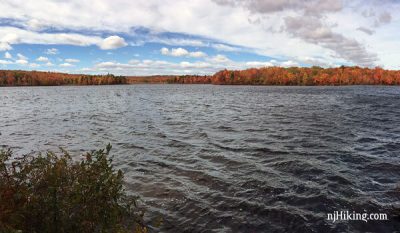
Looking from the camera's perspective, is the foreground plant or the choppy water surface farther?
the choppy water surface

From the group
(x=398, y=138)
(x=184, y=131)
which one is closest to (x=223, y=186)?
(x=184, y=131)

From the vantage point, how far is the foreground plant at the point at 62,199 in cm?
748

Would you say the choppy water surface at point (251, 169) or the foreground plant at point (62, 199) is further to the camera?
the choppy water surface at point (251, 169)

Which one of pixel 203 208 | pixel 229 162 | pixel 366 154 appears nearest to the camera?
pixel 203 208

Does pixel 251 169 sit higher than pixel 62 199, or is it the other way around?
pixel 62 199

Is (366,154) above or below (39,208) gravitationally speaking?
below

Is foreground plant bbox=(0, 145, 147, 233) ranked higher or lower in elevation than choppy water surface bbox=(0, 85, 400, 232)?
higher

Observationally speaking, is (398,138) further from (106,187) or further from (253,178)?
(106,187)

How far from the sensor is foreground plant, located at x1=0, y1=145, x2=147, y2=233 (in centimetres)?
748

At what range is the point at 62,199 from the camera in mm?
7848

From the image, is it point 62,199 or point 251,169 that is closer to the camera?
point 62,199

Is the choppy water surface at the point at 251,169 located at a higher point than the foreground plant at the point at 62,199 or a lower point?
lower

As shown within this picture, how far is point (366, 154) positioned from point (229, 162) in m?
10.7

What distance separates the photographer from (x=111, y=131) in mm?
35656
